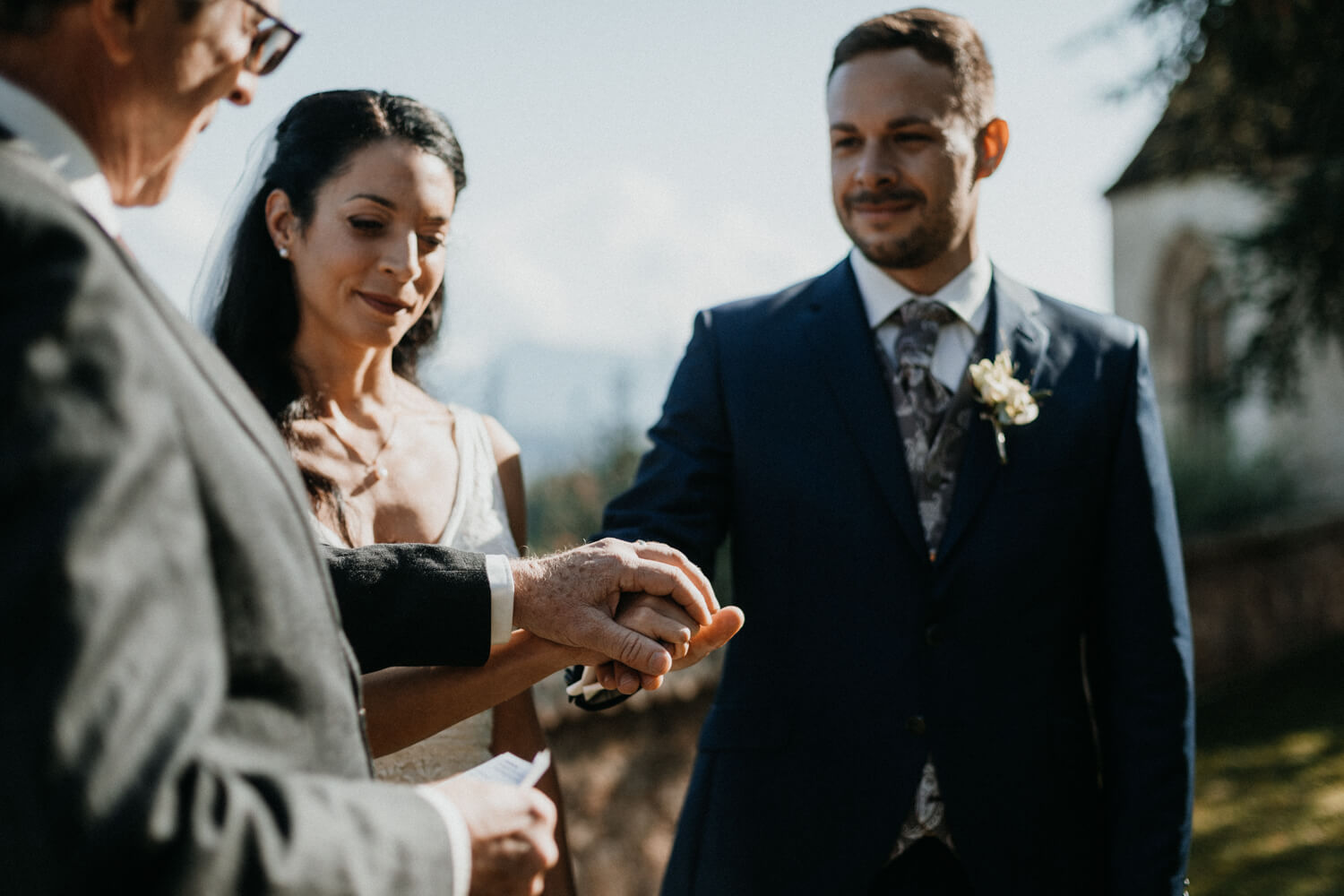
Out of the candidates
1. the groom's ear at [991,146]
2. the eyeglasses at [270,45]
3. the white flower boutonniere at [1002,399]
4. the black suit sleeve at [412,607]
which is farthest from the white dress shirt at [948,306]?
the eyeglasses at [270,45]

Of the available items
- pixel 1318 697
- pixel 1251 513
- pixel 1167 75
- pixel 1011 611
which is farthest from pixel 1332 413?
pixel 1011 611

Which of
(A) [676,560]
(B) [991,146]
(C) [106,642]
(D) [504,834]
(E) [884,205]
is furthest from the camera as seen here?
(B) [991,146]

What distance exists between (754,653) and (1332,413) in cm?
2013

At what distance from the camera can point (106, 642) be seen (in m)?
0.87

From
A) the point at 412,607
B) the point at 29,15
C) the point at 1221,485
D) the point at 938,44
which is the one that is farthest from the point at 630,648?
the point at 1221,485

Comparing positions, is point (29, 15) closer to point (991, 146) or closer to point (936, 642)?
point (936, 642)

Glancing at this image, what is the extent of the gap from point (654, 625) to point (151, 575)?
1.17 m

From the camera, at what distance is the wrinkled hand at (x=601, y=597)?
198 cm

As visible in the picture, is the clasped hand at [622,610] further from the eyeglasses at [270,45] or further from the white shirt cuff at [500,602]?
the eyeglasses at [270,45]

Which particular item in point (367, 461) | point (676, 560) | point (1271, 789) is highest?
point (367, 461)

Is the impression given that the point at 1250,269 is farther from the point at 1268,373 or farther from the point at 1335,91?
the point at 1335,91

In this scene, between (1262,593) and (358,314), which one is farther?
(1262,593)

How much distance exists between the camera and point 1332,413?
19422mm

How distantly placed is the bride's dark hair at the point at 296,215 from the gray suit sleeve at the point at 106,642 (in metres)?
1.38
